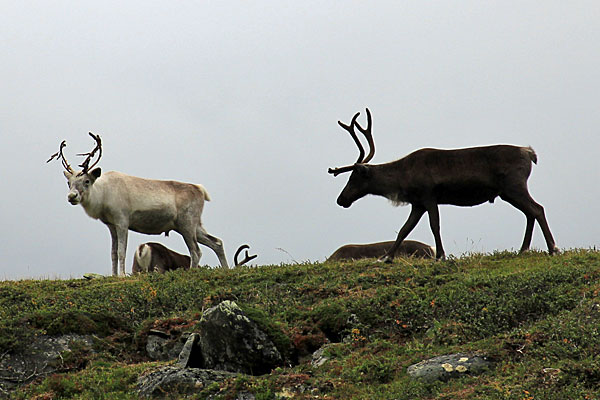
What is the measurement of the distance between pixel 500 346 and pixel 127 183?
1126cm

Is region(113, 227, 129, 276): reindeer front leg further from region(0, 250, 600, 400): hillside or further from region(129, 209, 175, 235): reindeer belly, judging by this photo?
region(0, 250, 600, 400): hillside

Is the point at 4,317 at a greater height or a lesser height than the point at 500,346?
greater

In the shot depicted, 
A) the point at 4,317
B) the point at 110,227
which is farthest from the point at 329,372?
the point at 110,227

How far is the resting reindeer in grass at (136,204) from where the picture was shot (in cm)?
1688

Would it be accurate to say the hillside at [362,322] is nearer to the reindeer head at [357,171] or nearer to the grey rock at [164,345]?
the grey rock at [164,345]

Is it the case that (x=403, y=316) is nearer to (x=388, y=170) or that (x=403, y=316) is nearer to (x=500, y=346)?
(x=500, y=346)

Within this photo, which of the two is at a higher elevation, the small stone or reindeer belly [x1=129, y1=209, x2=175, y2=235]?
reindeer belly [x1=129, y1=209, x2=175, y2=235]

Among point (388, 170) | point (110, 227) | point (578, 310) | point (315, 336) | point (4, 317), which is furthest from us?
point (110, 227)

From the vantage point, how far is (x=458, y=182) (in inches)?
531

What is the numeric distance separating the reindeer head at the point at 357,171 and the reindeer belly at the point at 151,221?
4733mm

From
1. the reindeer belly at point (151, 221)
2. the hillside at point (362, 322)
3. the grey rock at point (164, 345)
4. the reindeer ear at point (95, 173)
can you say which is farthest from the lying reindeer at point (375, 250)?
the grey rock at point (164, 345)

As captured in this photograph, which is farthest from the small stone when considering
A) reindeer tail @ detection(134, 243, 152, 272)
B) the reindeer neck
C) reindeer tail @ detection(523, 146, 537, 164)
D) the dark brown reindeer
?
reindeer tail @ detection(134, 243, 152, 272)

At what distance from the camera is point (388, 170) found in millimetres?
14445

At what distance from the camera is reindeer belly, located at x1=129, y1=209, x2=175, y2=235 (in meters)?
17.5
